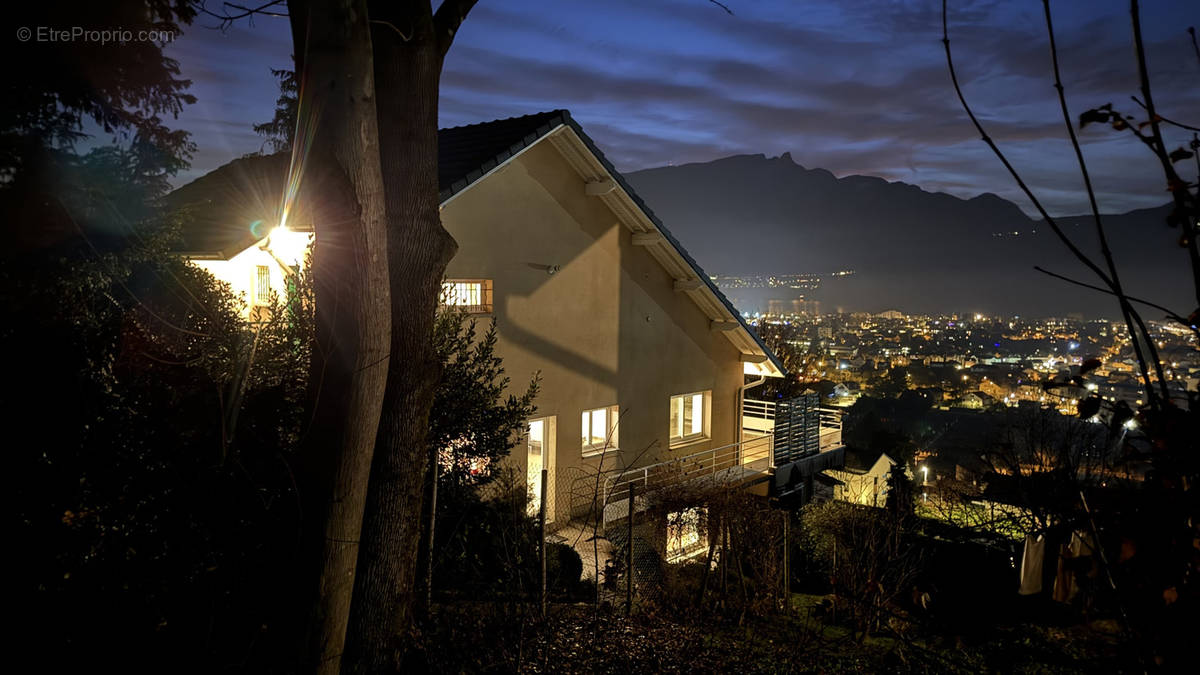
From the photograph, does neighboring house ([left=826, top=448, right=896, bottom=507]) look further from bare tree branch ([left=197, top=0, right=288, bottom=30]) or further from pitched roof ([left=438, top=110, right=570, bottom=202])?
bare tree branch ([left=197, top=0, right=288, bottom=30])

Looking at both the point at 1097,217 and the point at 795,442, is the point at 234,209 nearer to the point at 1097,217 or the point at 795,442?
the point at 1097,217

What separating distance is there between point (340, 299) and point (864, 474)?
24639 millimetres

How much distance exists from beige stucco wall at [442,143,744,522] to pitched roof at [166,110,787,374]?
0.56 meters

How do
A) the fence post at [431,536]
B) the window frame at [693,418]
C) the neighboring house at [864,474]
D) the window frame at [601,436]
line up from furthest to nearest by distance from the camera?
the neighboring house at [864,474], the window frame at [693,418], the window frame at [601,436], the fence post at [431,536]

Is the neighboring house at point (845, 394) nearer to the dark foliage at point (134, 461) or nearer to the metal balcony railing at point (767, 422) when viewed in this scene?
the metal balcony railing at point (767, 422)

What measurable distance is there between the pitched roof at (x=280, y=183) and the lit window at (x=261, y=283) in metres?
0.80

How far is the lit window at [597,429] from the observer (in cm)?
1300

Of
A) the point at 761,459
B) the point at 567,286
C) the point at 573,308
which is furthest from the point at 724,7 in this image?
the point at 761,459

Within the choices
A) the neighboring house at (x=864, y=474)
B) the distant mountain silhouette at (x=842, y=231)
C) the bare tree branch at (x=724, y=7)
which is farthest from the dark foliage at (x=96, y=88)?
the distant mountain silhouette at (x=842, y=231)

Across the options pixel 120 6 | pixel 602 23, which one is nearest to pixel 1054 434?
pixel 602 23

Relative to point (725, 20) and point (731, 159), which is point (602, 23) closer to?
point (725, 20)

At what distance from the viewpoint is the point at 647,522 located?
11.1 m

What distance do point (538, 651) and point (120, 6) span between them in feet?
31.4

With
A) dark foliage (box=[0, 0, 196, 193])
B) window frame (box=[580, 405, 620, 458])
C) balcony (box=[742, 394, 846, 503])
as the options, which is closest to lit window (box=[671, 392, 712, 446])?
balcony (box=[742, 394, 846, 503])
